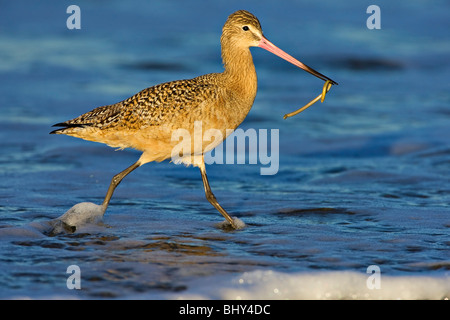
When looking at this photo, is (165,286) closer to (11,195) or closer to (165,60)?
(11,195)

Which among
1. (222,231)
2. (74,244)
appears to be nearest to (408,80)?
(222,231)

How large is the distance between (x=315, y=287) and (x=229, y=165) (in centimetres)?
416

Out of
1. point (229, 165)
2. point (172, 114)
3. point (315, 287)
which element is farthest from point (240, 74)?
point (229, 165)

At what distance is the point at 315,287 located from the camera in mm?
5512

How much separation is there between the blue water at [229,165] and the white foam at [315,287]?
0.05 m

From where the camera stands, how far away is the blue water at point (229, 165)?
5902 mm

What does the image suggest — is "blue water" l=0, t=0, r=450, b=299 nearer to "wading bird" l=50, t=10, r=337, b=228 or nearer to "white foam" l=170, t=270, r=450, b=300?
"white foam" l=170, t=270, r=450, b=300

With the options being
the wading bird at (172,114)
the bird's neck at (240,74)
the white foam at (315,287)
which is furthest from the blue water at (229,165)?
the bird's neck at (240,74)

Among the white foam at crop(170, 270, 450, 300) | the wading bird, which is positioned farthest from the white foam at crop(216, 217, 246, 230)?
the white foam at crop(170, 270, 450, 300)

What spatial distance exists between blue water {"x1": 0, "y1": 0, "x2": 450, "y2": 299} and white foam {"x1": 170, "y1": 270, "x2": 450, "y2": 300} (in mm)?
48

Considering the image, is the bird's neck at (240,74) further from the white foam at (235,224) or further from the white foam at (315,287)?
the white foam at (315,287)

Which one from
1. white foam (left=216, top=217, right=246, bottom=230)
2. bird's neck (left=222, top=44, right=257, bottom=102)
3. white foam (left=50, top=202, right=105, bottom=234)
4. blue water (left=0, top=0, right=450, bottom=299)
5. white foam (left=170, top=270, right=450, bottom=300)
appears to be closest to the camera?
white foam (left=170, top=270, right=450, bottom=300)

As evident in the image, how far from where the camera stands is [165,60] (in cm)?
1509

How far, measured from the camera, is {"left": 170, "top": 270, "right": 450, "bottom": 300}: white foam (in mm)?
5402
